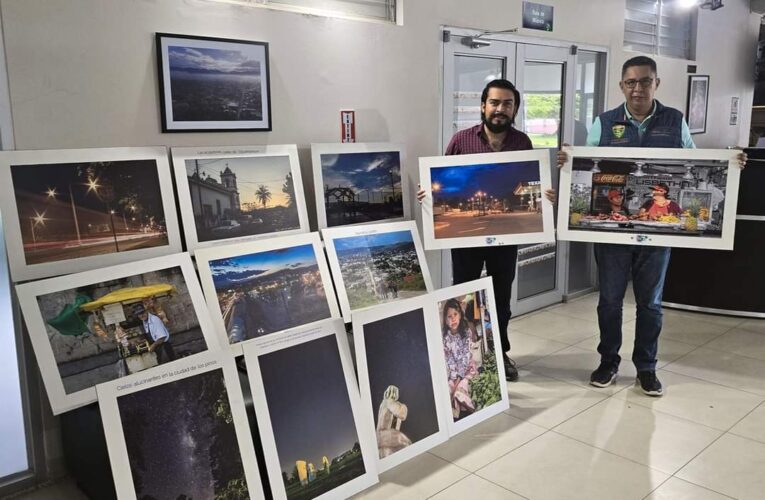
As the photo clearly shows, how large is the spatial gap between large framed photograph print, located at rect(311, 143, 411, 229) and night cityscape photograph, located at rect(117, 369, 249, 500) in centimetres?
127

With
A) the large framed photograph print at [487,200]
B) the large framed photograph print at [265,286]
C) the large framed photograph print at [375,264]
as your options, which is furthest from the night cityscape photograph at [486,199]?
the large framed photograph print at [265,286]

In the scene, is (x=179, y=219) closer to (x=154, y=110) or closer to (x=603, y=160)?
(x=154, y=110)

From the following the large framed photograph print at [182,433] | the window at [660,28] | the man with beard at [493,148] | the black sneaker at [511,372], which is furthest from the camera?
the window at [660,28]

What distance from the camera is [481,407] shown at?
2986 mm

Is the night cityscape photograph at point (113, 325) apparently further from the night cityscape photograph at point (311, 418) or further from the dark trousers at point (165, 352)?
the night cityscape photograph at point (311, 418)

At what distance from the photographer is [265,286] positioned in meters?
2.78

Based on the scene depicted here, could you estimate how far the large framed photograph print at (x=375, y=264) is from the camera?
3.08m

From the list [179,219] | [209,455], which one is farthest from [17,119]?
[209,455]

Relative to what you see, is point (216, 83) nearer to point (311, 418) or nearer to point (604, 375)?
point (311, 418)

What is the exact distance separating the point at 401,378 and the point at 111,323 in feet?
3.93

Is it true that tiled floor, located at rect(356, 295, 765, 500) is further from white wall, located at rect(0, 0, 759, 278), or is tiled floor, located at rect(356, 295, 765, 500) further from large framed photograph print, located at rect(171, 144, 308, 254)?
white wall, located at rect(0, 0, 759, 278)

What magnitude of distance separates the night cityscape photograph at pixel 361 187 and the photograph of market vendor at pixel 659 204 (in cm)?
134

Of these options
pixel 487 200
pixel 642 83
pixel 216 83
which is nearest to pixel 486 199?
pixel 487 200

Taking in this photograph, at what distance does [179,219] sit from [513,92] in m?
1.78
